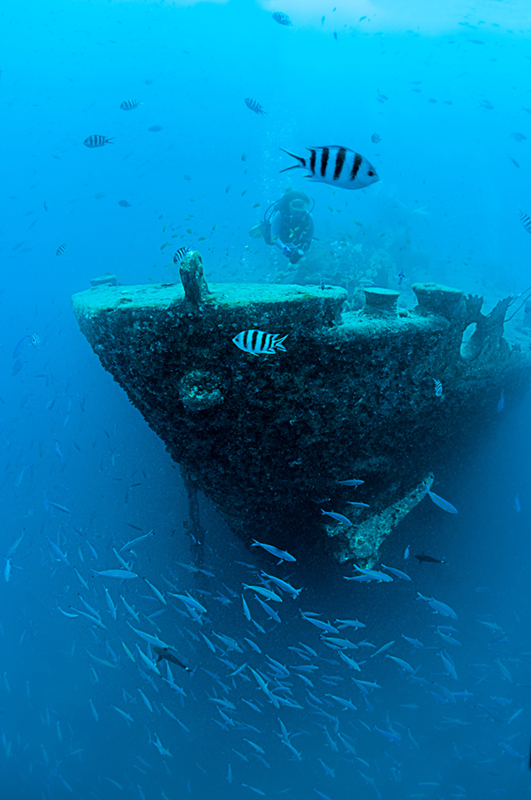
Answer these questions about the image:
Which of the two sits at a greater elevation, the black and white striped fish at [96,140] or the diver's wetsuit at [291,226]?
the black and white striped fish at [96,140]

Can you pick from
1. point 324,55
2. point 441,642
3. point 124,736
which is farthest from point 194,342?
point 324,55

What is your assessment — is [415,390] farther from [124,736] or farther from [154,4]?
[154,4]

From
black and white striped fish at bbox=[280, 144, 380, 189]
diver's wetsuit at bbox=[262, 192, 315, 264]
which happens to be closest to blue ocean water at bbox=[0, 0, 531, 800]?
diver's wetsuit at bbox=[262, 192, 315, 264]

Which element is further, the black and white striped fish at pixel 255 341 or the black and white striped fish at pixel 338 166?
the black and white striped fish at pixel 255 341

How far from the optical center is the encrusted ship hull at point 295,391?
3.01 m

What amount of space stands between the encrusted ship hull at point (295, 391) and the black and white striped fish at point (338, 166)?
91 centimetres

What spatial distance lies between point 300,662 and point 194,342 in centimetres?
670

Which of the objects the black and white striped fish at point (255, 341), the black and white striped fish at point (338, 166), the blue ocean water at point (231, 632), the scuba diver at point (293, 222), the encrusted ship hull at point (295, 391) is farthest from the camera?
the scuba diver at point (293, 222)

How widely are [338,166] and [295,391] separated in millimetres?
1821

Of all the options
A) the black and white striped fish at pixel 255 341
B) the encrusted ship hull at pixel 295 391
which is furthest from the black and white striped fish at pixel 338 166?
the black and white striped fish at pixel 255 341

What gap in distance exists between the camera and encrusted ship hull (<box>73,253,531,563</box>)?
3.01m

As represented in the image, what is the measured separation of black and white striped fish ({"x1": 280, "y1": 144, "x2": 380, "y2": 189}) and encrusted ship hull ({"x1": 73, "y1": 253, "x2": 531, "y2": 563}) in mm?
913

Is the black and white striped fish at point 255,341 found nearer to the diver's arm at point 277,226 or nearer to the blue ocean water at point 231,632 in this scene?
the blue ocean water at point 231,632

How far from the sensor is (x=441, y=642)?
24.3 ft
